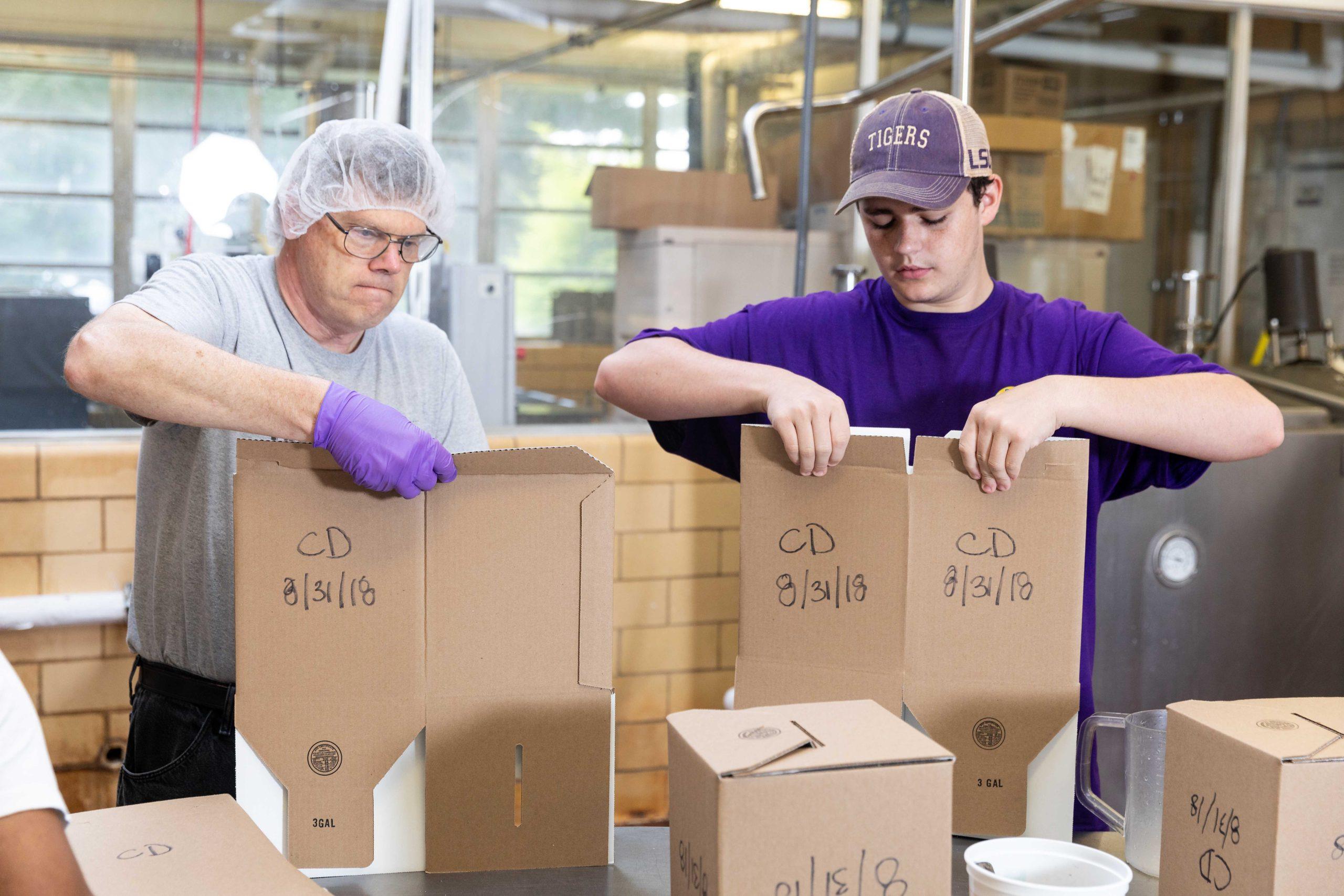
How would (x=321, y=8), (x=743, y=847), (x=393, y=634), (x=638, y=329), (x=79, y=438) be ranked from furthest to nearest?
(x=638, y=329) → (x=321, y=8) → (x=79, y=438) → (x=393, y=634) → (x=743, y=847)

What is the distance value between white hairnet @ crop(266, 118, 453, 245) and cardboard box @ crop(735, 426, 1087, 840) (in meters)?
0.54

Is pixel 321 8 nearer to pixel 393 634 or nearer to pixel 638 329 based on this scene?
pixel 638 329

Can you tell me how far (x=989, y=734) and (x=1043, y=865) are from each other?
0.18 metres

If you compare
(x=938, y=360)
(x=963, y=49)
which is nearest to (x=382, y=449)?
(x=938, y=360)

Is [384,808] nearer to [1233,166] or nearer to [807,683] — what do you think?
[807,683]

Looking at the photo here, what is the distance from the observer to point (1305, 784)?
738mm

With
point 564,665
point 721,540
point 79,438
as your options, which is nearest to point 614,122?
point 721,540

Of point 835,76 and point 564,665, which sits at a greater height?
point 835,76

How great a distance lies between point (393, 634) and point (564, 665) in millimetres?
143

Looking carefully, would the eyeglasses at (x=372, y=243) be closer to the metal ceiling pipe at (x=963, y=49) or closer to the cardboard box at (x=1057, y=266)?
the metal ceiling pipe at (x=963, y=49)

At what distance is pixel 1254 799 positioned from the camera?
754mm

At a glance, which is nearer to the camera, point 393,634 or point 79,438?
point 393,634

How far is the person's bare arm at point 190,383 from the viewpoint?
0.99 metres

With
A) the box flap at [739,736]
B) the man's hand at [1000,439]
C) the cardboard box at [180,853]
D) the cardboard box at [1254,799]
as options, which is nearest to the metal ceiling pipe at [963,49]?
the man's hand at [1000,439]
